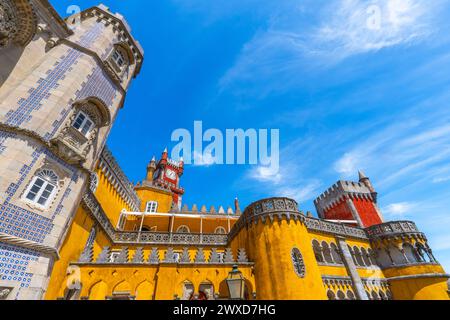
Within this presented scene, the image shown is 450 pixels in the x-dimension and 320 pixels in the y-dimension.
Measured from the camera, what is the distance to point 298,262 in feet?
48.4

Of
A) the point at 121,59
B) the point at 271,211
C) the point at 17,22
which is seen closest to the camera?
the point at 17,22

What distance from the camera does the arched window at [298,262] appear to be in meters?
14.3

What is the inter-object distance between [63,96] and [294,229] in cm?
1699

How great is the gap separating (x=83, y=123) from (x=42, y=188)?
14.7ft

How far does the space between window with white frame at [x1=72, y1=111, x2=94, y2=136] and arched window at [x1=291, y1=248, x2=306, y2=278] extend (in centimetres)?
1540

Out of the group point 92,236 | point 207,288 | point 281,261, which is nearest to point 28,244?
point 92,236

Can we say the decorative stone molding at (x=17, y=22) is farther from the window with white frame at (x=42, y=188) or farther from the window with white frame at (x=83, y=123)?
the window with white frame at (x=42, y=188)

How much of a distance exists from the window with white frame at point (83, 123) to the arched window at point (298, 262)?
1540 cm

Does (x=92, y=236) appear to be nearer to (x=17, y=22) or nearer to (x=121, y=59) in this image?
(x=17, y=22)

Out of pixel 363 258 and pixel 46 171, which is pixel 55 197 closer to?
pixel 46 171

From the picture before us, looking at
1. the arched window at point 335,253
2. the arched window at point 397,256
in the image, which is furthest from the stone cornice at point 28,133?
the arched window at point 397,256
